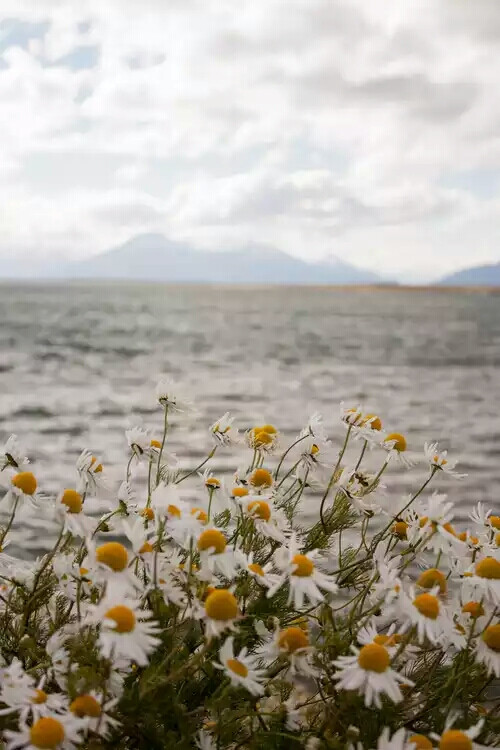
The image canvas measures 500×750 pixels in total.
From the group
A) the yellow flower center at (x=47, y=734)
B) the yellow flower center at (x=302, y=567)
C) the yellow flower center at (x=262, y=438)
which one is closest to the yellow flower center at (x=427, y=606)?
the yellow flower center at (x=302, y=567)

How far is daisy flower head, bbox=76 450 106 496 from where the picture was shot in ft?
7.45

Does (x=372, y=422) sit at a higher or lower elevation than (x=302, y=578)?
higher

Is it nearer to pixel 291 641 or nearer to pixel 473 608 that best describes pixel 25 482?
pixel 291 641

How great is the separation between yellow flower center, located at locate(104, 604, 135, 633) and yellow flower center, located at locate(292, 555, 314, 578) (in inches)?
16.3

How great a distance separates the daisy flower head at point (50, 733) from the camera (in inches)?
60.6

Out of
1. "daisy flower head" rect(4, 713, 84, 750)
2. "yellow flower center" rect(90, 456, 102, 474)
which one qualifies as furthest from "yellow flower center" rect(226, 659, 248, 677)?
"yellow flower center" rect(90, 456, 102, 474)

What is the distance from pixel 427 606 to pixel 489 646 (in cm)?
23

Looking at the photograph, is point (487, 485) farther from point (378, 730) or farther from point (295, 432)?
point (378, 730)

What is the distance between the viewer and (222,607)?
165 centimetres

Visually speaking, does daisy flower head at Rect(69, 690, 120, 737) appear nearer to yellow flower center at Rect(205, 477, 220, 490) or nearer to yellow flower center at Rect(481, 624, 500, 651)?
yellow flower center at Rect(205, 477, 220, 490)

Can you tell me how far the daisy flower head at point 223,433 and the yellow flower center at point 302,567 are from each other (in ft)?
2.32

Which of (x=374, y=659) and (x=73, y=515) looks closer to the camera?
(x=374, y=659)

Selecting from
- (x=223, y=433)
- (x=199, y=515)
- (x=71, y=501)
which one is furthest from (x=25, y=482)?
(x=223, y=433)

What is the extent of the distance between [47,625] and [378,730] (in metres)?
1.08
